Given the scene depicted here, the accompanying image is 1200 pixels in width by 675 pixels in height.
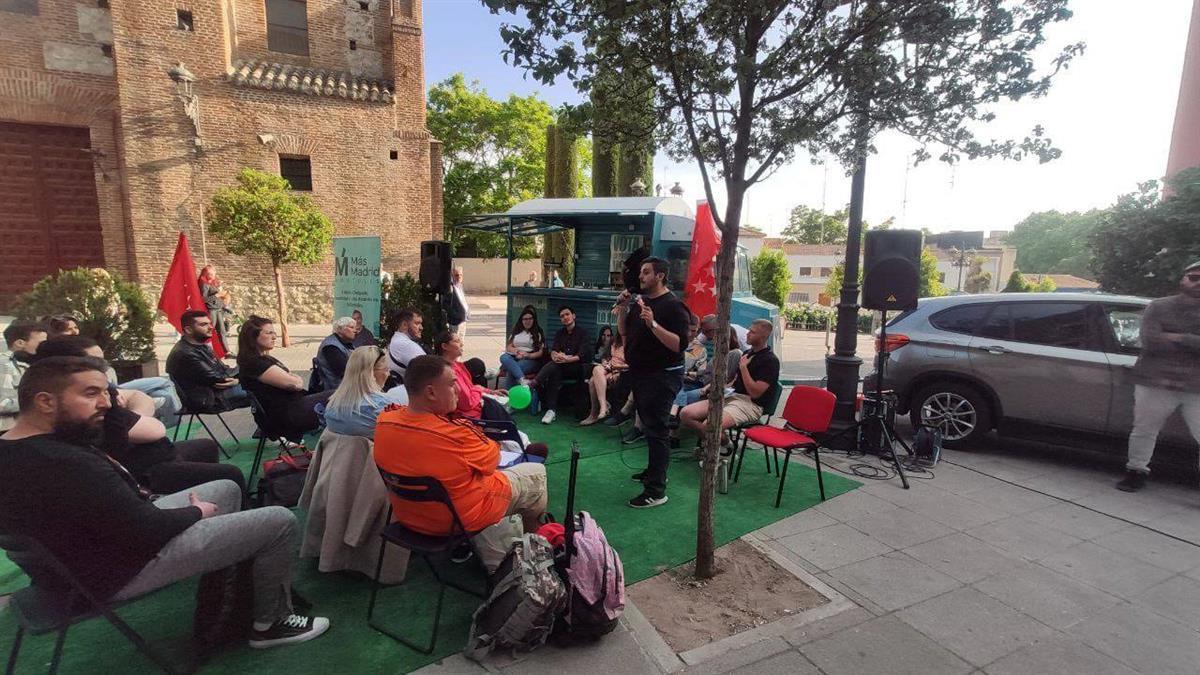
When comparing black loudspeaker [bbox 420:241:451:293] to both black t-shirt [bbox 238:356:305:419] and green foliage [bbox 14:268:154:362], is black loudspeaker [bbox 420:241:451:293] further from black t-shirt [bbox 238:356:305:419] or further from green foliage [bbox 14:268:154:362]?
green foliage [bbox 14:268:154:362]

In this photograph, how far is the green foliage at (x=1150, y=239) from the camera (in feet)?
21.7

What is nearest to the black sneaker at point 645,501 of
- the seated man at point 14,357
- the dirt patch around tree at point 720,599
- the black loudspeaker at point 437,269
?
the dirt patch around tree at point 720,599

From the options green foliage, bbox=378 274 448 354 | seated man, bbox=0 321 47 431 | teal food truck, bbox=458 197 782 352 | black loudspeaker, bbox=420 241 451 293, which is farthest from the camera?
green foliage, bbox=378 274 448 354

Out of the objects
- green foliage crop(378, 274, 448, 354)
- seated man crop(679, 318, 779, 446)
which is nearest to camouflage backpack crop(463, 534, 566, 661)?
seated man crop(679, 318, 779, 446)

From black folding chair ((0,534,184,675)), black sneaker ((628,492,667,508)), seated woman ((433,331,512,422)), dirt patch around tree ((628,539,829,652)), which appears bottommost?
dirt patch around tree ((628,539,829,652))

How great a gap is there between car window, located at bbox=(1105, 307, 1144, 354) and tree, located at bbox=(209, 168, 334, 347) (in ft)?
42.4

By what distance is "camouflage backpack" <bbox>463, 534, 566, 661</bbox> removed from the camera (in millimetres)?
2354

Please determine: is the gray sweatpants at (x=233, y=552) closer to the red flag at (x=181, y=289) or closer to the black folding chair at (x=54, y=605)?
the black folding chair at (x=54, y=605)

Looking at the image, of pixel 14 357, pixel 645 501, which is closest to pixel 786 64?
pixel 645 501

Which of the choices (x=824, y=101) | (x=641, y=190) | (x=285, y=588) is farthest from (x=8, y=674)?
(x=641, y=190)

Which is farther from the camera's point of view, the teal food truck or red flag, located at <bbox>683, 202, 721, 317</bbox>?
the teal food truck

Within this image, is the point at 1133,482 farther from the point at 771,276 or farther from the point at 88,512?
the point at 771,276

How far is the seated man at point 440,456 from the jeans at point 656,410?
5.07ft

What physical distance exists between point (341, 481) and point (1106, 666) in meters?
3.93
